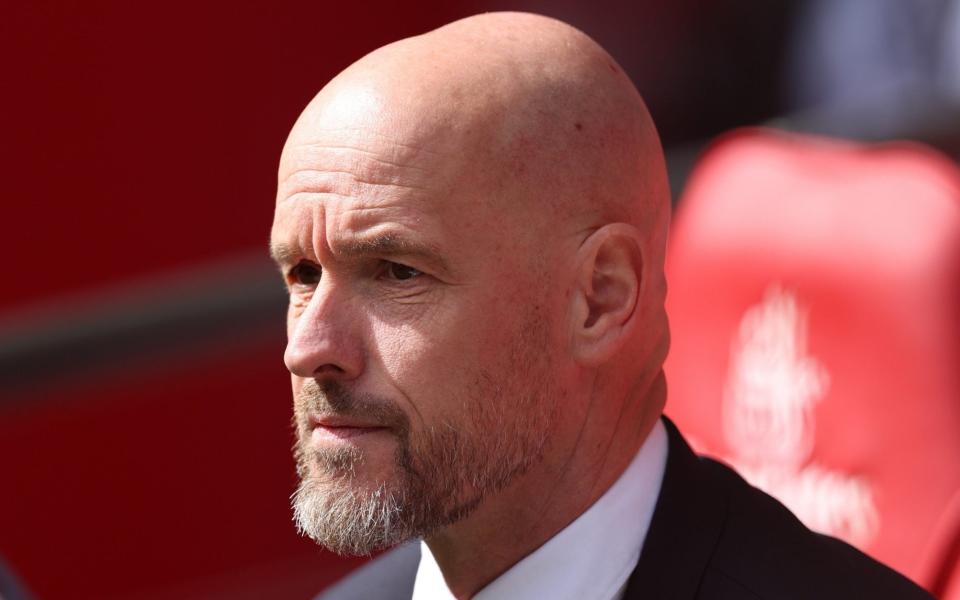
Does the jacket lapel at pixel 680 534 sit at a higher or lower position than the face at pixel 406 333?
lower

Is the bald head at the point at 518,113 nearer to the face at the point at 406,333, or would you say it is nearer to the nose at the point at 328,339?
the face at the point at 406,333

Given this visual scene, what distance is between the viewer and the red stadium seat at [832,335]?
2.40 m

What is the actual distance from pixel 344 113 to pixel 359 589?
72 cm

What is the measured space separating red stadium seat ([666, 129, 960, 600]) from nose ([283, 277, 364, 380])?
1005 millimetres

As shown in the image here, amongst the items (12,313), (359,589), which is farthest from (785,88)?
(359,589)

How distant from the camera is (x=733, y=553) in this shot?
1836 mm

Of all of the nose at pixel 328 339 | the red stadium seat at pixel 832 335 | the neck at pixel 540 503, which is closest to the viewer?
the nose at pixel 328 339

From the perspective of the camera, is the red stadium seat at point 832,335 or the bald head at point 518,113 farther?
the red stadium seat at point 832,335

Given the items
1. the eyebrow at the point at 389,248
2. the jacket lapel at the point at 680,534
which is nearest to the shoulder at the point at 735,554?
the jacket lapel at the point at 680,534

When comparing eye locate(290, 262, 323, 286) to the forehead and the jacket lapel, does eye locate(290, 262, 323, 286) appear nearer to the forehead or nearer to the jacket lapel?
the forehead

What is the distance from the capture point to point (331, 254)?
181 centimetres

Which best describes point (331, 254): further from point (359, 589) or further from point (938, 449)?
point (938, 449)

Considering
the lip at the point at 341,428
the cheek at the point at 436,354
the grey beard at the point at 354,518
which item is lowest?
the grey beard at the point at 354,518

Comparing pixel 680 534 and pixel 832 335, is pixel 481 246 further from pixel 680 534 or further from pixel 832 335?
pixel 832 335
